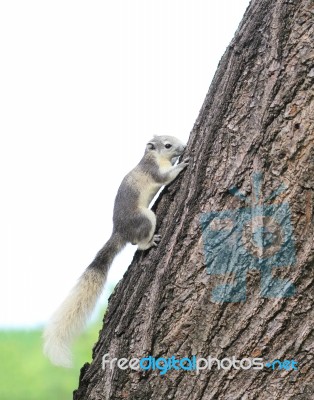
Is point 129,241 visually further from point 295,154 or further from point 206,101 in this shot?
point 295,154

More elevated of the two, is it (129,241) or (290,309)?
(290,309)

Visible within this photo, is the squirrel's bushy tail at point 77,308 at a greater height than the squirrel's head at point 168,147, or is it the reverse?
the squirrel's head at point 168,147

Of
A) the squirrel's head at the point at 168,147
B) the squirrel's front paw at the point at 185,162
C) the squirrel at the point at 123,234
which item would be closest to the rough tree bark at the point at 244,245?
the squirrel's front paw at the point at 185,162

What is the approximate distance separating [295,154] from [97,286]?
143cm

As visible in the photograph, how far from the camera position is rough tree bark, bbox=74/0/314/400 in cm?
218

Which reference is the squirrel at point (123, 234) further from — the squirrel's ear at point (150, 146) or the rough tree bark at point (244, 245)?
the rough tree bark at point (244, 245)

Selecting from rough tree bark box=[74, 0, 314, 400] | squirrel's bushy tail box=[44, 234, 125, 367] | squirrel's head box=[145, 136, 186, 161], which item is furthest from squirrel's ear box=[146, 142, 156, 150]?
rough tree bark box=[74, 0, 314, 400]

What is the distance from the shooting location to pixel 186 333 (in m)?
2.32

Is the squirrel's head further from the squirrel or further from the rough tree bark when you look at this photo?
the rough tree bark

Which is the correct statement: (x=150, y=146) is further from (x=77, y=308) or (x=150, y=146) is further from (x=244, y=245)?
(x=244, y=245)

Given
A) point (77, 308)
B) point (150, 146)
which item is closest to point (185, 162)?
point (77, 308)

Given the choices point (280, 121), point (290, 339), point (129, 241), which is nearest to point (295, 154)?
point (280, 121)

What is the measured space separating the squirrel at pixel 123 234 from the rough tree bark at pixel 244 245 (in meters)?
0.28

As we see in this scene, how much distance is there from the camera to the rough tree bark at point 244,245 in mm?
2178
